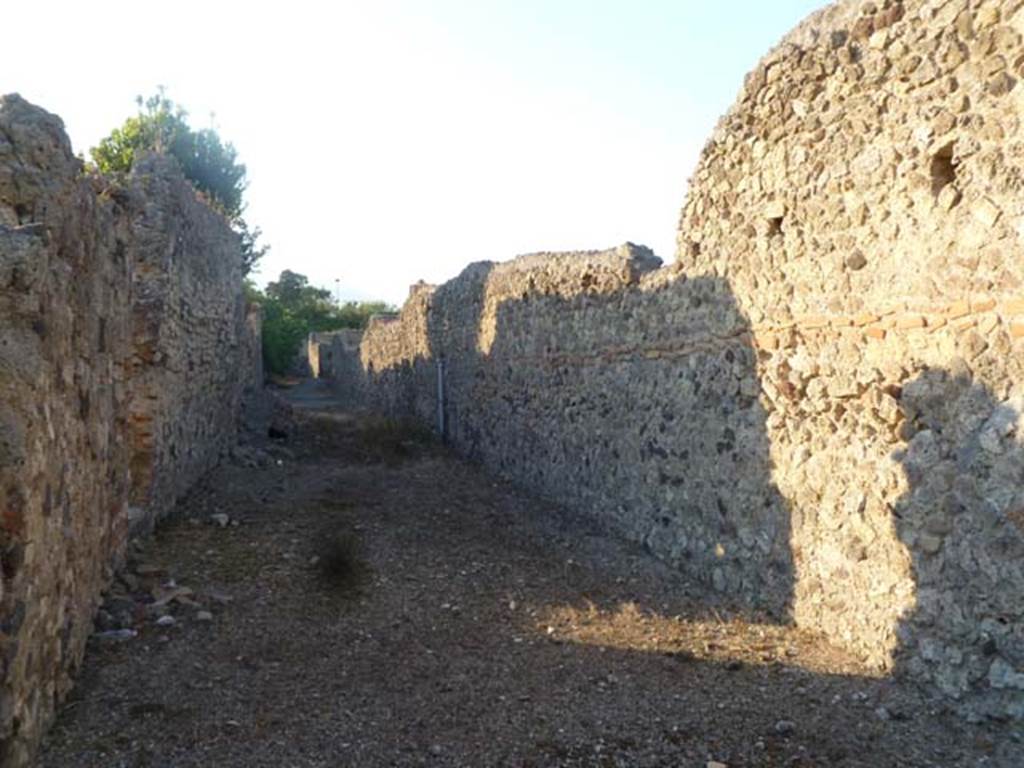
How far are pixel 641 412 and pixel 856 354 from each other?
2765 millimetres

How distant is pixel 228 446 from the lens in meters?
11.4

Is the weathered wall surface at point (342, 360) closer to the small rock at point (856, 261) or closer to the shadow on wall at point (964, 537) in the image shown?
the small rock at point (856, 261)

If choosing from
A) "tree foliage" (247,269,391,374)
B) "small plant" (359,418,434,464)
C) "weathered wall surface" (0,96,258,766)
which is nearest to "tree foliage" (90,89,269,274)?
"tree foliage" (247,269,391,374)

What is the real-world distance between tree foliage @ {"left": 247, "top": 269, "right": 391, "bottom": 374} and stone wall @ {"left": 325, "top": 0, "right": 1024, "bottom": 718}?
20.5 metres

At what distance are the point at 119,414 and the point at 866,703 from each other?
488 cm

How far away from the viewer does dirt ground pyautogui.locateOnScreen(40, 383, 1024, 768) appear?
3893 millimetres

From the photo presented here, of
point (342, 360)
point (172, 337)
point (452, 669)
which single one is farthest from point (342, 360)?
point (452, 669)

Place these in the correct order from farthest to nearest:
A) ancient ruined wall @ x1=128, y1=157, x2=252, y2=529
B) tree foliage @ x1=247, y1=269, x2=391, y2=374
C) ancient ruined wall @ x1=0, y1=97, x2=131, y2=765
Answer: tree foliage @ x1=247, y1=269, x2=391, y2=374, ancient ruined wall @ x1=128, y1=157, x2=252, y2=529, ancient ruined wall @ x1=0, y1=97, x2=131, y2=765

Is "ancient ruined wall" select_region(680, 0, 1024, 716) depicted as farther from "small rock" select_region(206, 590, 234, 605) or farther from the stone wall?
"small rock" select_region(206, 590, 234, 605)

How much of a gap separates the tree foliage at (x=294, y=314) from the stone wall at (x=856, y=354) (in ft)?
67.1

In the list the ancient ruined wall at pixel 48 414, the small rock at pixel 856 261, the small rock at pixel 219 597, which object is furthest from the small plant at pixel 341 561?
the small rock at pixel 856 261

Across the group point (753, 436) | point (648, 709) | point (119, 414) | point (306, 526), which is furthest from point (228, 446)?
point (648, 709)

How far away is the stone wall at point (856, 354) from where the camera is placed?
161 inches

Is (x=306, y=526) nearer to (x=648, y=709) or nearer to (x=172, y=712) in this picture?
(x=172, y=712)
